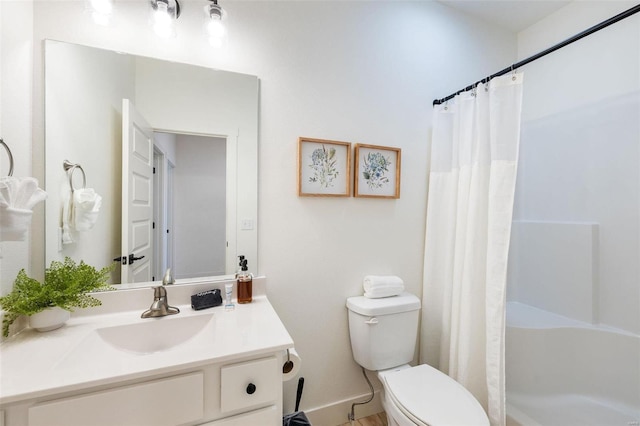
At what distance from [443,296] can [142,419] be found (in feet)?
5.17

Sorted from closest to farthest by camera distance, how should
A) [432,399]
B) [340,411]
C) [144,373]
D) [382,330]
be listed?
[144,373] → [432,399] → [382,330] → [340,411]

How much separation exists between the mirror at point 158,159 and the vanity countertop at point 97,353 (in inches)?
10.7

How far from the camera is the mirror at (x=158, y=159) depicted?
112 centimetres

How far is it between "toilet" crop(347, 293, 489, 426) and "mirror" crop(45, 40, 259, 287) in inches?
28.5

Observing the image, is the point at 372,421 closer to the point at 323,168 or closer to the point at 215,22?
the point at 323,168

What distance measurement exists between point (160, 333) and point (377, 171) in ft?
4.46

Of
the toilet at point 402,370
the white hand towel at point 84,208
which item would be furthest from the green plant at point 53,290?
the toilet at point 402,370

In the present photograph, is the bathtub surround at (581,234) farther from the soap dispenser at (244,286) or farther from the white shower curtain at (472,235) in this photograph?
the soap dispenser at (244,286)

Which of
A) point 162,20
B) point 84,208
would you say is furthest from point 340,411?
point 162,20

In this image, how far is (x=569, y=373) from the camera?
→ 1.71 metres

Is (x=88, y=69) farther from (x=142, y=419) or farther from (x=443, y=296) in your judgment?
(x=443, y=296)

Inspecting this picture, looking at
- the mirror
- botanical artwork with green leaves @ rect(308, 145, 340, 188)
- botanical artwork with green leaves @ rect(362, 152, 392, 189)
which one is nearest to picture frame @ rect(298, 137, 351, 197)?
botanical artwork with green leaves @ rect(308, 145, 340, 188)

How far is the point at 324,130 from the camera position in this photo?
5.11ft

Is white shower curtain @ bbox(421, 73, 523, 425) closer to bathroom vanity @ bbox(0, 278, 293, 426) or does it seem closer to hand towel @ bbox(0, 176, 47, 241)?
bathroom vanity @ bbox(0, 278, 293, 426)
